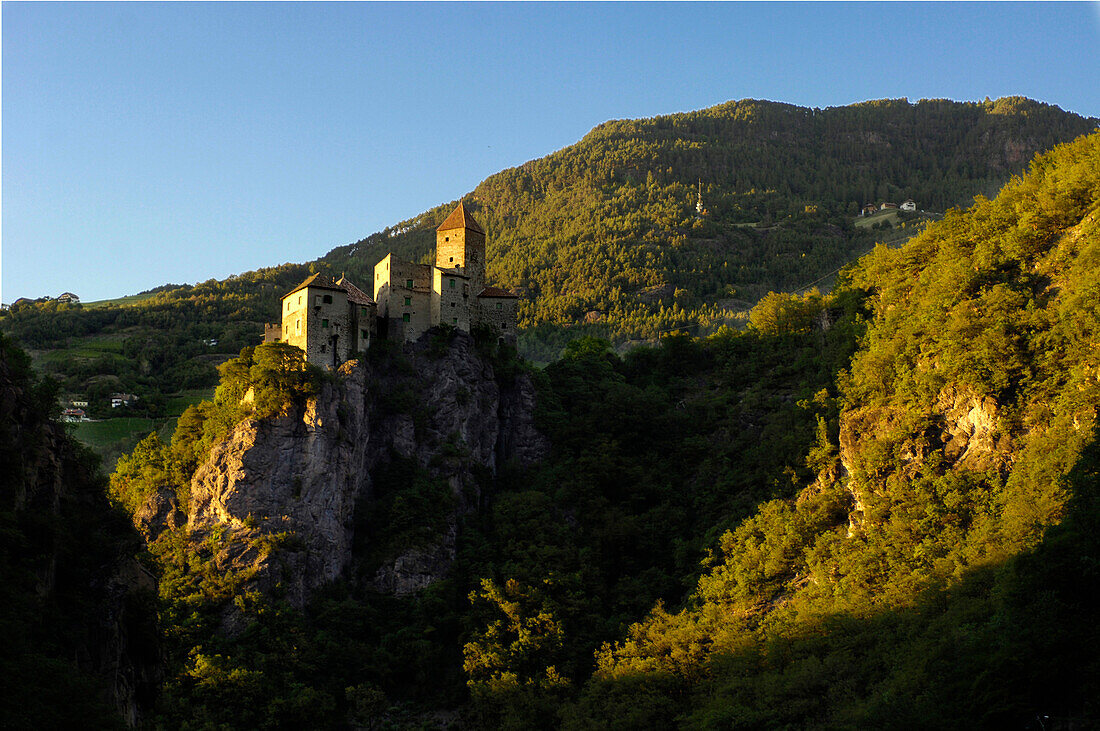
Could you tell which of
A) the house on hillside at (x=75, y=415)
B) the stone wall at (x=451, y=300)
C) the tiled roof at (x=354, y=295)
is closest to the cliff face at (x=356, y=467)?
the stone wall at (x=451, y=300)

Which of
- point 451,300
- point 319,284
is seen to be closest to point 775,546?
point 451,300

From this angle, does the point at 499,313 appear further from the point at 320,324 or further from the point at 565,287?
the point at 565,287

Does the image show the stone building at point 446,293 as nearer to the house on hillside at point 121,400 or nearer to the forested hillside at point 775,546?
the forested hillside at point 775,546

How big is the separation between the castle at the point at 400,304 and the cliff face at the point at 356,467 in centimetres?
226

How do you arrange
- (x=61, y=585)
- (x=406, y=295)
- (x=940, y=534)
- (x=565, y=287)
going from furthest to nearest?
(x=565, y=287) < (x=406, y=295) < (x=940, y=534) < (x=61, y=585)

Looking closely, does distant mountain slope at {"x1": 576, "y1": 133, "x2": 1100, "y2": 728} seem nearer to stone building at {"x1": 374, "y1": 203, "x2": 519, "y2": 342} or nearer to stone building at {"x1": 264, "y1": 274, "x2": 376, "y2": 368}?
stone building at {"x1": 374, "y1": 203, "x2": 519, "y2": 342}

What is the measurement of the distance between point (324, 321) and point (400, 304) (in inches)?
344

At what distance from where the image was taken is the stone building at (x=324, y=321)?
78.3 m

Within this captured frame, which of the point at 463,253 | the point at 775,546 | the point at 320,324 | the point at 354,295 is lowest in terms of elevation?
the point at 775,546

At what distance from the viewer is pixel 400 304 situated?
8606cm

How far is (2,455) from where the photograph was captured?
134ft

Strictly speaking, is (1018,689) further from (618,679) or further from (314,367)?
(314,367)

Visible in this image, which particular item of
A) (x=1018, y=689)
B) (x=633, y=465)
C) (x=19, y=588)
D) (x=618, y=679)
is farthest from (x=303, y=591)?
(x=1018, y=689)

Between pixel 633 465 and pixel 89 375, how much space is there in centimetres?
6999
